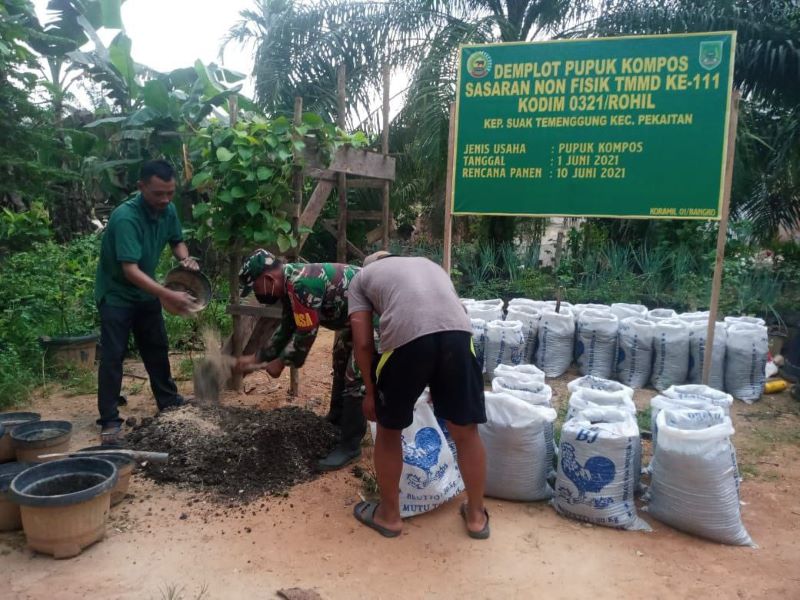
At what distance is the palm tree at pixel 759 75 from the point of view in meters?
7.46

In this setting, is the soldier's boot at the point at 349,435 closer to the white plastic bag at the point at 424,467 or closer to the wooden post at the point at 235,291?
the white plastic bag at the point at 424,467

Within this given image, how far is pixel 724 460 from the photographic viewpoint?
2.80m

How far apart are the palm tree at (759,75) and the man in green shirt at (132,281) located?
23.0 feet

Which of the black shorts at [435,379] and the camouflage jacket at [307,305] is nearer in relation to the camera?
the black shorts at [435,379]

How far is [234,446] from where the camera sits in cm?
365

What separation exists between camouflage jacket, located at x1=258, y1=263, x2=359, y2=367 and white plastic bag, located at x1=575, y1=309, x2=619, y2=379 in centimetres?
276

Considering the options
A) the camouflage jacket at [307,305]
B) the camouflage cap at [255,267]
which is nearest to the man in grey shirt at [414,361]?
the camouflage jacket at [307,305]

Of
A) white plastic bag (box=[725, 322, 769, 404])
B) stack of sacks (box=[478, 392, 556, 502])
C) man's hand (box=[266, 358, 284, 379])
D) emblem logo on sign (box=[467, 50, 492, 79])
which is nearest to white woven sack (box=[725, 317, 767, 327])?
white plastic bag (box=[725, 322, 769, 404])

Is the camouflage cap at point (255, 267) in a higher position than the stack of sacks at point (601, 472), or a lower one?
higher

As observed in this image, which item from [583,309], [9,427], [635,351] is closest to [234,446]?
[9,427]

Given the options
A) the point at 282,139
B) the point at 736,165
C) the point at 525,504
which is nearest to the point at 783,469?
the point at 525,504

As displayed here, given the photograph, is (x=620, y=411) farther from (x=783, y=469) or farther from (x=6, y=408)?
(x=6, y=408)

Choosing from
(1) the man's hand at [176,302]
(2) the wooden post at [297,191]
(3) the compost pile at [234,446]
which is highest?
(2) the wooden post at [297,191]

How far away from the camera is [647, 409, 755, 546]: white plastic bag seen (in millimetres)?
2805
